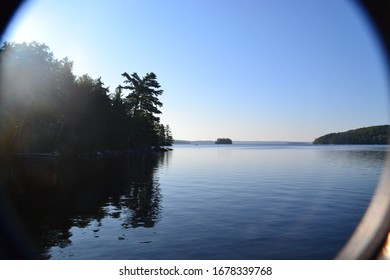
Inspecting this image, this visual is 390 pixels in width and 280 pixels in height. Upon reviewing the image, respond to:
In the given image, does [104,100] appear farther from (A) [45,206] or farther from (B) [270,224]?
(B) [270,224]

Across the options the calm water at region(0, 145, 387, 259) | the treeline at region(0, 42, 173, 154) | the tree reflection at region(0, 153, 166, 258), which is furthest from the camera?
the treeline at region(0, 42, 173, 154)

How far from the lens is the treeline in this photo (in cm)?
5662

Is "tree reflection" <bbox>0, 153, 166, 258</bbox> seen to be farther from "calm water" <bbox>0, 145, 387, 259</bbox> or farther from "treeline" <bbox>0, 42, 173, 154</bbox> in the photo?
"treeline" <bbox>0, 42, 173, 154</bbox>

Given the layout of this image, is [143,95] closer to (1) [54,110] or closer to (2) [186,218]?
(1) [54,110]

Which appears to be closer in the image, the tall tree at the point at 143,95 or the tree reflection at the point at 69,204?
the tree reflection at the point at 69,204

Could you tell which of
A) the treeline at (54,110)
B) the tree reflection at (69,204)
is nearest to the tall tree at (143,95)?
the treeline at (54,110)

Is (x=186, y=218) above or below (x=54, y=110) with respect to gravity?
below

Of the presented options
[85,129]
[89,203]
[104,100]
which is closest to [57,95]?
[85,129]

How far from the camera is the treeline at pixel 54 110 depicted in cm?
5662

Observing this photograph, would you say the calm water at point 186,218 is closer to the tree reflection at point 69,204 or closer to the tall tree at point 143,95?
the tree reflection at point 69,204

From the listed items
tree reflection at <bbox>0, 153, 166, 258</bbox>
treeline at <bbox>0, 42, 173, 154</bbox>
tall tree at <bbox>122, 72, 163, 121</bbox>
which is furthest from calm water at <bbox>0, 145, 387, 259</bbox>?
tall tree at <bbox>122, 72, 163, 121</bbox>

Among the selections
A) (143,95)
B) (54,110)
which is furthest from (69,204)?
(143,95)

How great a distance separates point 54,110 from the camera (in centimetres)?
6819

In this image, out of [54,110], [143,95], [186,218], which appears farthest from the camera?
[143,95]
